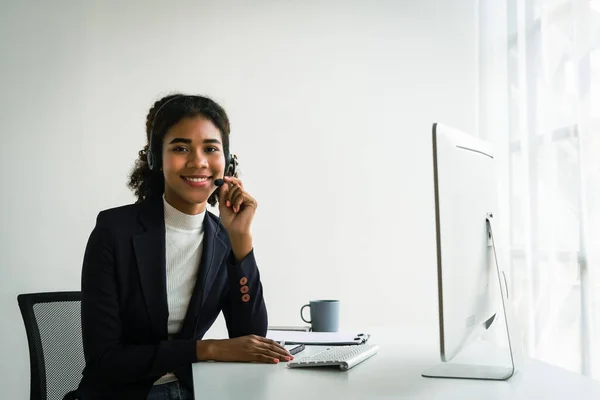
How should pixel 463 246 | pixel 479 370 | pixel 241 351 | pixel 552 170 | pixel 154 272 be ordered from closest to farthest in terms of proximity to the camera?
pixel 463 246 → pixel 479 370 → pixel 241 351 → pixel 154 272 → pixel 552 170

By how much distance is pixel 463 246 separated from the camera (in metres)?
1.17

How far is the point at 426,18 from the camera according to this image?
344 cm

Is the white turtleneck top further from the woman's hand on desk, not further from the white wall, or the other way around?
the white wall

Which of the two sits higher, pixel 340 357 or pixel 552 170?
pixel 552 170

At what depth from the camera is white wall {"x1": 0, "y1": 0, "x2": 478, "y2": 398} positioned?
2.98m

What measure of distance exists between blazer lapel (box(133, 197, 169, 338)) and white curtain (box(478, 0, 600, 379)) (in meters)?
1.48

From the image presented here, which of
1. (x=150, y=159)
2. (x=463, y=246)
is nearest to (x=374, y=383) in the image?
(x=463, y=246)

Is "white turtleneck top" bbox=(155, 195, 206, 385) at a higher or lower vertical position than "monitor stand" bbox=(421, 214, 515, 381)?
higher

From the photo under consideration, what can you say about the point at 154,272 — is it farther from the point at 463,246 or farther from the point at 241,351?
the point at 463,246

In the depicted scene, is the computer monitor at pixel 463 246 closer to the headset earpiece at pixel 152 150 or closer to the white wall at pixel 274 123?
the headset earpiece at pixel 152 150

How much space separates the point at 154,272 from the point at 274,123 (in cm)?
179

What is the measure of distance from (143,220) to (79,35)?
180 centimetres

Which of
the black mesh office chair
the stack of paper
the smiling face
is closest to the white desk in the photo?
the stack of paper

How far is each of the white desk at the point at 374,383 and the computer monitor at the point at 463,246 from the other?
0.06m
